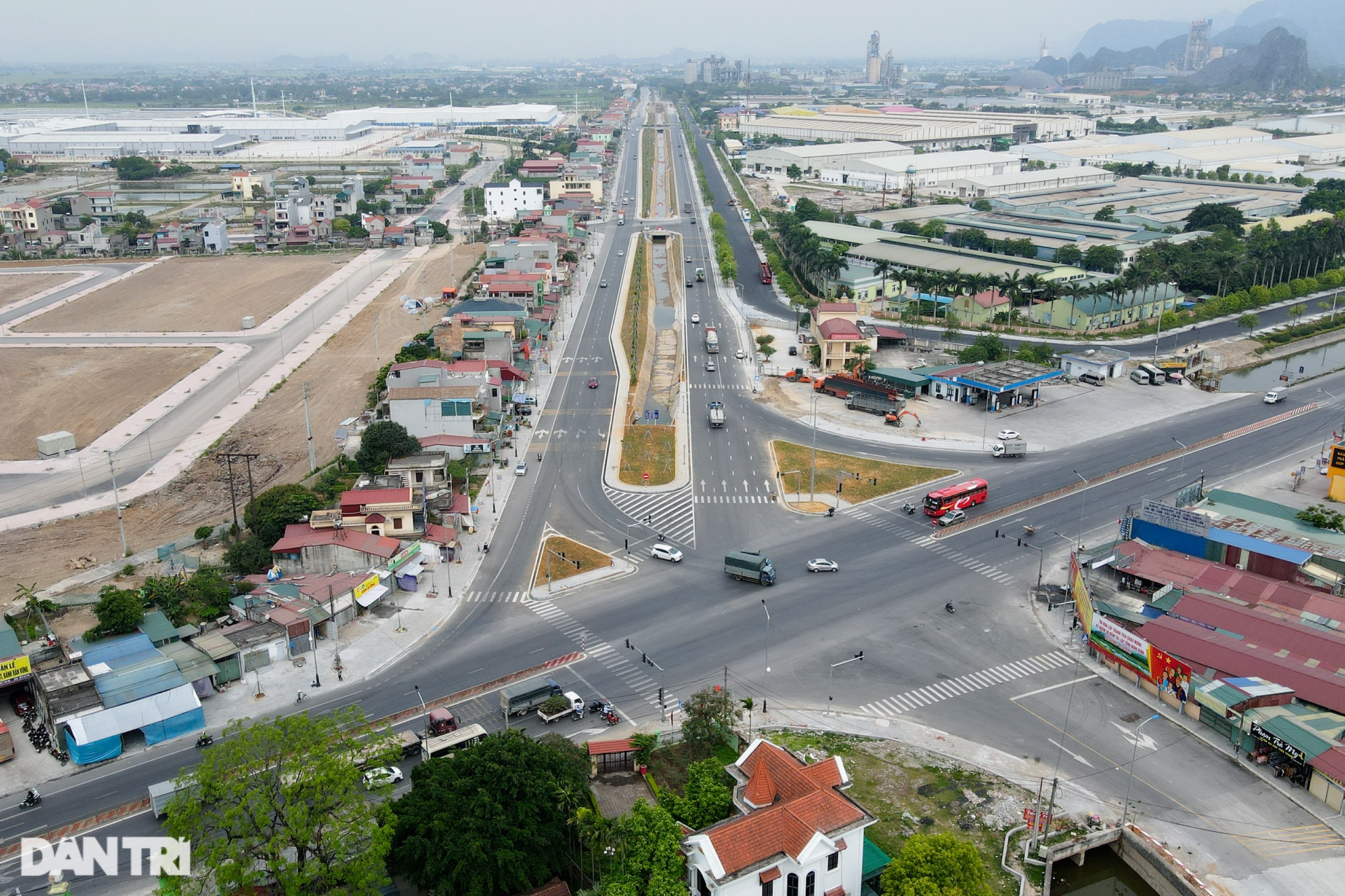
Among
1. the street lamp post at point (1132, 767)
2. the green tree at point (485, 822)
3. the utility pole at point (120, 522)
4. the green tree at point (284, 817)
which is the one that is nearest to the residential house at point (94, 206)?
the utility pole at point (120, 522)

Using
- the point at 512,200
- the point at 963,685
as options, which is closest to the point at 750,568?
the point at 963,685

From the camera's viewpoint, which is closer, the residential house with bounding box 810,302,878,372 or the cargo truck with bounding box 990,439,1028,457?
the cargo truck with bounding box 990,439,1028,457

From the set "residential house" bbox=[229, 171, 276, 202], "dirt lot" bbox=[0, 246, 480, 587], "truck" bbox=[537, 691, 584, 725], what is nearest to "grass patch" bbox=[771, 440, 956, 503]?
"truck" bbox=[537, 691, 584, 725]

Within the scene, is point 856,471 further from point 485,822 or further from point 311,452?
point 485,822

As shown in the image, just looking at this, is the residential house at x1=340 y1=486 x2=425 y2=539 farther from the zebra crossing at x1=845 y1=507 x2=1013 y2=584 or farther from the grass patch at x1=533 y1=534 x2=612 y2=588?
the zebra crossing at x1=845 y1=507 x2=1013 y2=584

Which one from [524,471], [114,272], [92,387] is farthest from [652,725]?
[114,272]
